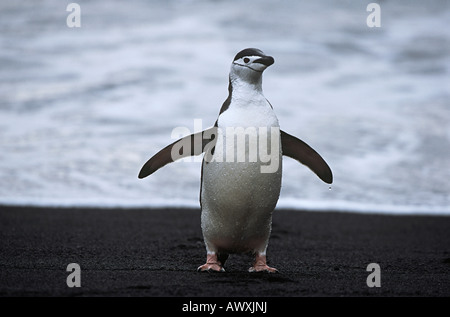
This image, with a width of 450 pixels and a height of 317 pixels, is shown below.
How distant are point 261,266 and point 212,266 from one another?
0.29 m

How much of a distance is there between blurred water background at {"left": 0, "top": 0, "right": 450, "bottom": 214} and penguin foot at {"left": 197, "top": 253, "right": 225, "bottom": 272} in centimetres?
294

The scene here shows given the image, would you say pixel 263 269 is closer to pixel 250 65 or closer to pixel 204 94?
pixel 250 65

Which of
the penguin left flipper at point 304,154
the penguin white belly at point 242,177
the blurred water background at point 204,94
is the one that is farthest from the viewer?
the blurred water background at point 204,94

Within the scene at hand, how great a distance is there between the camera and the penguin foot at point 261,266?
3.84 meters

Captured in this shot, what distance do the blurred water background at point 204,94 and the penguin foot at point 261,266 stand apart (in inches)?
116

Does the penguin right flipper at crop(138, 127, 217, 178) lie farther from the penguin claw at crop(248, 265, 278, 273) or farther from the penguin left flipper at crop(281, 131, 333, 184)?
the penguin claw at crop(248, 265, 278, 273)

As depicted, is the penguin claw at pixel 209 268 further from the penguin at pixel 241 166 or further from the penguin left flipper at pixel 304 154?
the penguin left flipper at pixel 304 154

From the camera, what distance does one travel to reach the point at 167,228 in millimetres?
5719

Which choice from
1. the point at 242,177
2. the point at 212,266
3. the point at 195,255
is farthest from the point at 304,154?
the point at 195,255

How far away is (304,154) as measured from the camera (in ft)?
13.5

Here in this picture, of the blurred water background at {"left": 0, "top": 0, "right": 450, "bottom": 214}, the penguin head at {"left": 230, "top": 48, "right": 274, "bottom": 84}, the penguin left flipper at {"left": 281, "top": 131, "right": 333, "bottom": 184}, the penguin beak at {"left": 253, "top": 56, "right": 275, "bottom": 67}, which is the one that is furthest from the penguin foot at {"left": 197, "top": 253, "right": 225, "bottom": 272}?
the blurred water background at {"left": 0, "top": 0, "right": 450, "bottom": 214}

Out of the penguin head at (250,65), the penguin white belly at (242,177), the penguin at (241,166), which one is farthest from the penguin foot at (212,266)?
the penguin head at (250,65)

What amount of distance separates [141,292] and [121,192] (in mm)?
4146

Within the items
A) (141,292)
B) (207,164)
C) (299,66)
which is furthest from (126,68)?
(141,292)
